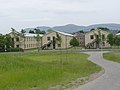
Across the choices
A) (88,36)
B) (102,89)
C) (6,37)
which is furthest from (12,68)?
(88,36)

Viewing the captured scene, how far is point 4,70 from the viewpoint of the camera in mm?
21016

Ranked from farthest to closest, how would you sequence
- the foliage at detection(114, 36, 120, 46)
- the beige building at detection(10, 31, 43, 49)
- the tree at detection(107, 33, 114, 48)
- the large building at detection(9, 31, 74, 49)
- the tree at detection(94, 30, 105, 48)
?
the large building at detection(9, 31, 74, 49) → the beige building at detection(10, 31, 43, 49) → the tree at detection(94, 30, 105, 48) → the tree at detection(107, 33, 114, 48) → the foliage at detection(114, 36, 120, 46)

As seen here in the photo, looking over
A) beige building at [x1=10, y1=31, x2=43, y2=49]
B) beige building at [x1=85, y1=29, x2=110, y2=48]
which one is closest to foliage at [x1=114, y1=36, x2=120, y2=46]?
beige building at [x1=85, y1=29, x2=110, y2=48]

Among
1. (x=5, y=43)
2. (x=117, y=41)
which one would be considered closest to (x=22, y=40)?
Result: (x=5, y=43)

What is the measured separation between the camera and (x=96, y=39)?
10956cm

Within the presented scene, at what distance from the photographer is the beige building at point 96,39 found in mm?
110125

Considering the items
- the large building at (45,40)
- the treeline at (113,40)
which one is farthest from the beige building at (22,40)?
the treeline at (113,40)

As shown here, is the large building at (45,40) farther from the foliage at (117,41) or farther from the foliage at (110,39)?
the foliage at (117,41)

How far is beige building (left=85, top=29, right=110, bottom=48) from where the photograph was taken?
361 ft

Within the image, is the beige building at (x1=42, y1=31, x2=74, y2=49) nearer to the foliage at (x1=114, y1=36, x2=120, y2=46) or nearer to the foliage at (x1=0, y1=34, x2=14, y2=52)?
the foliage at (x1=0, y1=34, x2=14, y2=52)

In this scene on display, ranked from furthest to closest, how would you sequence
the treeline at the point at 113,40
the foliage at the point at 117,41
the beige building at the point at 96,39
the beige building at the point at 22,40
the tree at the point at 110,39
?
1. the beige building at the point at 96,39
2. the beige building at the point at 22,40
3. the tree at the point at 110,39
4. the treeline at the point at 113,40
5. the foliage at the point at 117,41

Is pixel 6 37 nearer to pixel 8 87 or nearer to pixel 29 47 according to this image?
pixel 29 47

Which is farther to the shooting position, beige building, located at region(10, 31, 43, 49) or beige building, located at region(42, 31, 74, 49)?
beige building, located at region(42, 31, 74, 49)

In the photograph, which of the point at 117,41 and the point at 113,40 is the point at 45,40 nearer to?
the point at 113,40
